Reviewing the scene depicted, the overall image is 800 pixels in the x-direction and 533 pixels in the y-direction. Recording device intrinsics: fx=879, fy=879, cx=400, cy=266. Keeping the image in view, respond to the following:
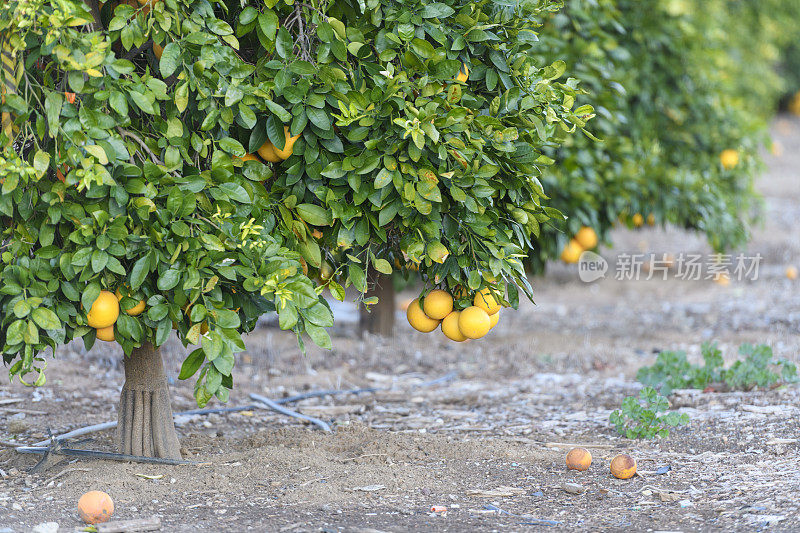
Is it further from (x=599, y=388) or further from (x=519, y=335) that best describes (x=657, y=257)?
(x=599, y=388)

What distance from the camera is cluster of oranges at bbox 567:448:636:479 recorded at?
3.27 m

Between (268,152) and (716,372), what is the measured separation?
9.27 feet

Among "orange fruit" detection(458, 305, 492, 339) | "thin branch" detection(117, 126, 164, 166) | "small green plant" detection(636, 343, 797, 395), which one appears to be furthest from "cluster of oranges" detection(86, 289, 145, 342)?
"small green plant" detection(636, 343, 797, 395)

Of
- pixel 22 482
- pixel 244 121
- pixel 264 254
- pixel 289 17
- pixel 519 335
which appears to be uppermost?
pixel 289 17

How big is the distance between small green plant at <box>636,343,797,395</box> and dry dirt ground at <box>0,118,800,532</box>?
8 cm

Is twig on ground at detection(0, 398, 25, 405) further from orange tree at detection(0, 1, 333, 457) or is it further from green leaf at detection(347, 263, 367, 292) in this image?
green leaf at detection(347, 263, 367, 292)

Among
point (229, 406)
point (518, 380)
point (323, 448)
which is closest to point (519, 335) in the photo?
point (518, 380)

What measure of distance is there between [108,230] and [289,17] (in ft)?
3.04

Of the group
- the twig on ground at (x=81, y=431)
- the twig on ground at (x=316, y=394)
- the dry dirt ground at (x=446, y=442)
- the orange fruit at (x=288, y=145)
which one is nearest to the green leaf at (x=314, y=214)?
the orange fruit at (x=288, y=145)

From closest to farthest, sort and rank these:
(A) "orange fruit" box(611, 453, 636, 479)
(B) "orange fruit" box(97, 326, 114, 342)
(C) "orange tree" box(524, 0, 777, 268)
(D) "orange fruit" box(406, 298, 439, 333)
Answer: (B) "orange fruit" box(97, 326, 114, 342)
(D) "orange fruit" box(406, 298, 439, 333)
(A) "orange fruit" box(611, 453, 636, 479)
(C) "orange tree" box(524, 0, 777, 268)

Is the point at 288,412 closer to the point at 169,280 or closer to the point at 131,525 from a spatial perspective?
the point at 131,525

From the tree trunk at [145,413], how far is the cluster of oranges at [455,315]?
1086mm

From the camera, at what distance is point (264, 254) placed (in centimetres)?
267

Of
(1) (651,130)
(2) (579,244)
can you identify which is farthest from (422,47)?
(1) (651,130)
